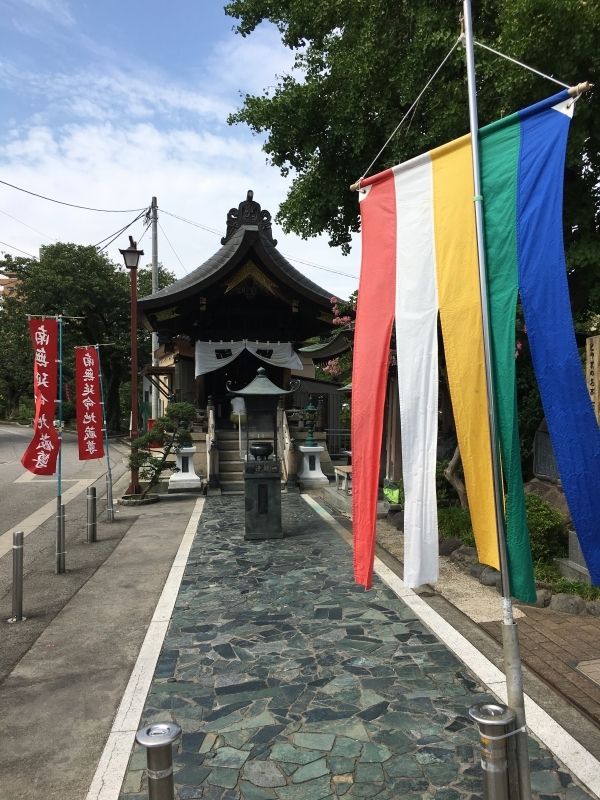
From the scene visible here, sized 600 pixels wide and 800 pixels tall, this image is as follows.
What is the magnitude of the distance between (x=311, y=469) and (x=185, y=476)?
148 inches

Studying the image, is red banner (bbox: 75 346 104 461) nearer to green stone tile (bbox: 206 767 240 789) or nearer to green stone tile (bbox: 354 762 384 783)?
green stone tile (bbox: 206 767 240 789)

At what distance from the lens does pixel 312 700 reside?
4.05 metres

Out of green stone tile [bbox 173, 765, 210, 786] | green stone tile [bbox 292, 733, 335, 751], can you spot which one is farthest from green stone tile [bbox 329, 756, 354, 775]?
green stone tile [bbox 173, 765, 210, 786]

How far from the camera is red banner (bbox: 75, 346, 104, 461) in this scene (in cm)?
1073

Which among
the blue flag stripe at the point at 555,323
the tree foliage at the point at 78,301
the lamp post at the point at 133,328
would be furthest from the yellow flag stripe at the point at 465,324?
the tree foliage at the point at 78,301

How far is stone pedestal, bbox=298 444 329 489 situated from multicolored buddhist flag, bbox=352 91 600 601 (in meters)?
12.3

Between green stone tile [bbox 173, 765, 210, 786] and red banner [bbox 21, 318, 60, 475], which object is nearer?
green stone tile [bbox 173, 765, 210, 786]

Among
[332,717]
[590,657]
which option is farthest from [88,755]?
[590,657]

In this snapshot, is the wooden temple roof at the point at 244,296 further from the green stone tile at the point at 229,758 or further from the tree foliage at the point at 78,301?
the tree foliage at the point at 78,301

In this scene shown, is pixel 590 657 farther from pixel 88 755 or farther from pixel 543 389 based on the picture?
pixel 88 755

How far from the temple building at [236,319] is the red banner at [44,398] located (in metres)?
6.86

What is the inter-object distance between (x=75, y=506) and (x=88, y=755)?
10.6 m

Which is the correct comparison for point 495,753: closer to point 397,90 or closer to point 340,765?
point 340,765

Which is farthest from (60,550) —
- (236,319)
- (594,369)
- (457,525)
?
(236,319)
